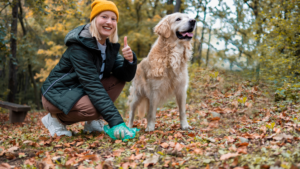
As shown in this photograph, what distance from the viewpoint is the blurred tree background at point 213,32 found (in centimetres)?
463

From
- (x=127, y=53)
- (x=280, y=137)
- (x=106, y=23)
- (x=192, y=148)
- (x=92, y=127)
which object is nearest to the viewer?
(x=280, y=137)

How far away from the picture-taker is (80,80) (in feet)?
8.88

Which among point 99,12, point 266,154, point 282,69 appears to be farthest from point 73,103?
point 282,69

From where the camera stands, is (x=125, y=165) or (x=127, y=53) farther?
(x=127, y=53)

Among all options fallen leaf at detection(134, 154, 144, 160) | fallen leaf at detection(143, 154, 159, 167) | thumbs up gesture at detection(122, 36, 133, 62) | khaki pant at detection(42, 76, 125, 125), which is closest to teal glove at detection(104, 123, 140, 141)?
khaki pant at detection(42, 76, 125, 125)

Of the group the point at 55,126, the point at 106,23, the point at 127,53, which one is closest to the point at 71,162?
the point at 55,126

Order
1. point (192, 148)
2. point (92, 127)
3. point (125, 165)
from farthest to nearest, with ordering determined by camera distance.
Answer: point (92, 127), point (192, 148), point (125, 165)

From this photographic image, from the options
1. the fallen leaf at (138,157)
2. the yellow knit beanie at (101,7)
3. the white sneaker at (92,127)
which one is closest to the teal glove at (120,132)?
the fallen leaf at (138,157)

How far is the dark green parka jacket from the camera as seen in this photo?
103 inches

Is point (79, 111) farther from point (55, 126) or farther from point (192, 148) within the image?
point (192, 148)

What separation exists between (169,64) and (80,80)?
123 cm

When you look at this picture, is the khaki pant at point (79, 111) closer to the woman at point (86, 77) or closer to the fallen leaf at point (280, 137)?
the woman at point (86, 77)

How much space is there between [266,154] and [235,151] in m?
0.25

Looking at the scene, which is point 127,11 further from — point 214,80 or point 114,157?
point 114,157
